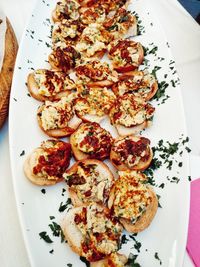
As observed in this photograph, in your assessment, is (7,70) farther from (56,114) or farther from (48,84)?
(56,114)

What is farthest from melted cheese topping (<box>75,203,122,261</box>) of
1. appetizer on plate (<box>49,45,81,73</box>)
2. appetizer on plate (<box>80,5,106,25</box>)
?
appetizer on plate (<box>80,5,106,25</box>)

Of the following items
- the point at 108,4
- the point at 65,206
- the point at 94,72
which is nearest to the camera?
the point at 65,206

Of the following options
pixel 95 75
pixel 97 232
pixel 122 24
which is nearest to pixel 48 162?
pixel 97 232

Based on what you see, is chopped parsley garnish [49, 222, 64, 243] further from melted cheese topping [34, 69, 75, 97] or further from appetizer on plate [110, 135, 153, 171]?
melted cheese topping [34, 69, 75, 97]

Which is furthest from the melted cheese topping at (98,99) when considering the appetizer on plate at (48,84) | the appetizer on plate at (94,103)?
the appetizer on plate at (48,84)

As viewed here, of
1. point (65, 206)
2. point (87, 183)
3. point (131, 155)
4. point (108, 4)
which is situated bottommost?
point (65, 206)

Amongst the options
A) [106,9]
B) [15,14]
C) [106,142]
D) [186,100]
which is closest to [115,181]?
[106,142]

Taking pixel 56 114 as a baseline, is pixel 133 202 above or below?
below
